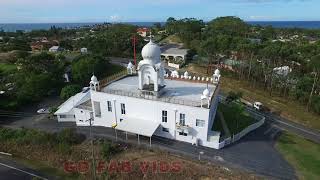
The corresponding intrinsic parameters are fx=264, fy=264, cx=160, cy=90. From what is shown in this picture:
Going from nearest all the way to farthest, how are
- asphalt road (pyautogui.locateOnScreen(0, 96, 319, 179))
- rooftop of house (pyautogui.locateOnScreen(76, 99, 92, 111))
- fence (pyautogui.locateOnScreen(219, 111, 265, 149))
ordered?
asphalt road (pyautogui.locateOnScreen(0, 96, 319, 179)) → fence (pyautogui.locateOnScreen(219, 111, 265, 149)) → rooftop of house (pyautogui.locateOnScreen(76, 99, 92, 111))

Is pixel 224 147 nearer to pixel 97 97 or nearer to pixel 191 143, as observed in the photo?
pixel 191 143

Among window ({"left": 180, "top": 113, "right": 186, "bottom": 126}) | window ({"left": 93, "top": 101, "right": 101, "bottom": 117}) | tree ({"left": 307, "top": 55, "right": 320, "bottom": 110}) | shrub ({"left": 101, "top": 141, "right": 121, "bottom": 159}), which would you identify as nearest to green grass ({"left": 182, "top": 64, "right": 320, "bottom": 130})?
tree ({"left": 307, "top": 55, "right": 320, "bottom": 110})

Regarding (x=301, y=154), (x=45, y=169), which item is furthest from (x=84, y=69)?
(x=301, y=154)

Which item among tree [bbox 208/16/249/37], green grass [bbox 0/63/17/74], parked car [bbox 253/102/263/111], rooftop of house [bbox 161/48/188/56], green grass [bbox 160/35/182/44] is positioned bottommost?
parked car [bbox 253/102/263/111]

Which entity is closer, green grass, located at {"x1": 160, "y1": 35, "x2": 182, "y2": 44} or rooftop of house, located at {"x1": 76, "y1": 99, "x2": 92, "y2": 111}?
rooftop of house, located at {"x1": 76, "y1": 99, "x2": 92, "y2": 111}

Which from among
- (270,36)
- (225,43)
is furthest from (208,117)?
(270,36)

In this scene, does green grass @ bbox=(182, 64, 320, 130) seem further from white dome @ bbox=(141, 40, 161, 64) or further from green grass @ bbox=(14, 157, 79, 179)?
green grass @ bbox=(14, 157, 79, 179)
